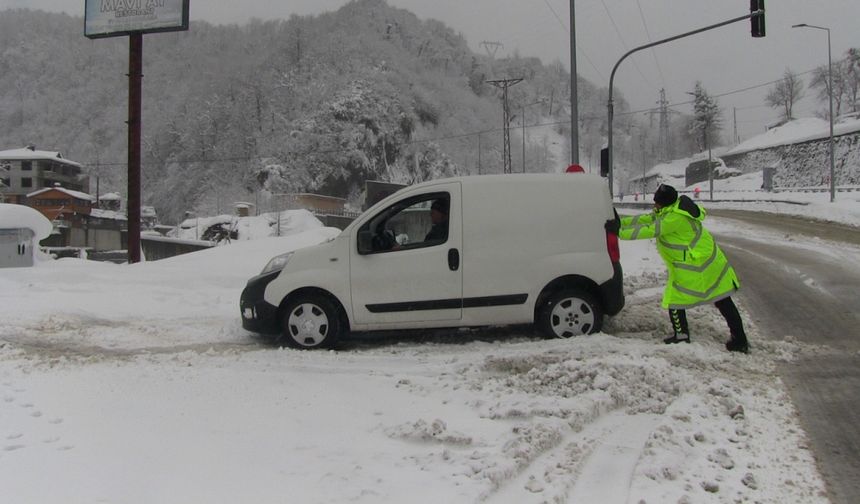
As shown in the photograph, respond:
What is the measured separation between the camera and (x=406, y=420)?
3.96 m

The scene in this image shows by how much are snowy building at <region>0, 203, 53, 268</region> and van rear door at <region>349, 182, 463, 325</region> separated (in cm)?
1193

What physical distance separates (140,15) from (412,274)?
17992 millimetres

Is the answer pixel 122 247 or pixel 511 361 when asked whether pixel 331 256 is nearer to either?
pixel 511 361

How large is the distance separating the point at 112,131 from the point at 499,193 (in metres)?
130

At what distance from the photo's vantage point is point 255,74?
4387 inches

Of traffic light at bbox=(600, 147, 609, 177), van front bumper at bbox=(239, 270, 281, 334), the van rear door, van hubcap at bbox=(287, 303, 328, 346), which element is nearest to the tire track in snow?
the van rear door

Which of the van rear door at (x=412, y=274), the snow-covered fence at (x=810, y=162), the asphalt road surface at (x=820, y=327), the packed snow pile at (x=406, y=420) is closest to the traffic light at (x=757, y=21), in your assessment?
the asphalt road surface at (x=820, y=327)

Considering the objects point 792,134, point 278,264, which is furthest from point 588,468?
point 792,134

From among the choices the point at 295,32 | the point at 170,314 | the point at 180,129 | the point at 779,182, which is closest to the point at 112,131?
the point at 180,129

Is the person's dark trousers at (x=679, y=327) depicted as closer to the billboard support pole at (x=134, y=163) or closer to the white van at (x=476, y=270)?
the white van at (x=476, y=270)

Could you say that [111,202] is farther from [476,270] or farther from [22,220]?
[476,270]

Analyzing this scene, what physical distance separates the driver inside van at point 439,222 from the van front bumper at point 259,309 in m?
1.72

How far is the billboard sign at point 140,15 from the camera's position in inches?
770

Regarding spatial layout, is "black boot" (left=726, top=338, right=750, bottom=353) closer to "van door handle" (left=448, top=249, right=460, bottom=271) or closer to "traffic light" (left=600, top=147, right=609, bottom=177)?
"van door handle" (left=448, top=249, right=460, bottom=271)
